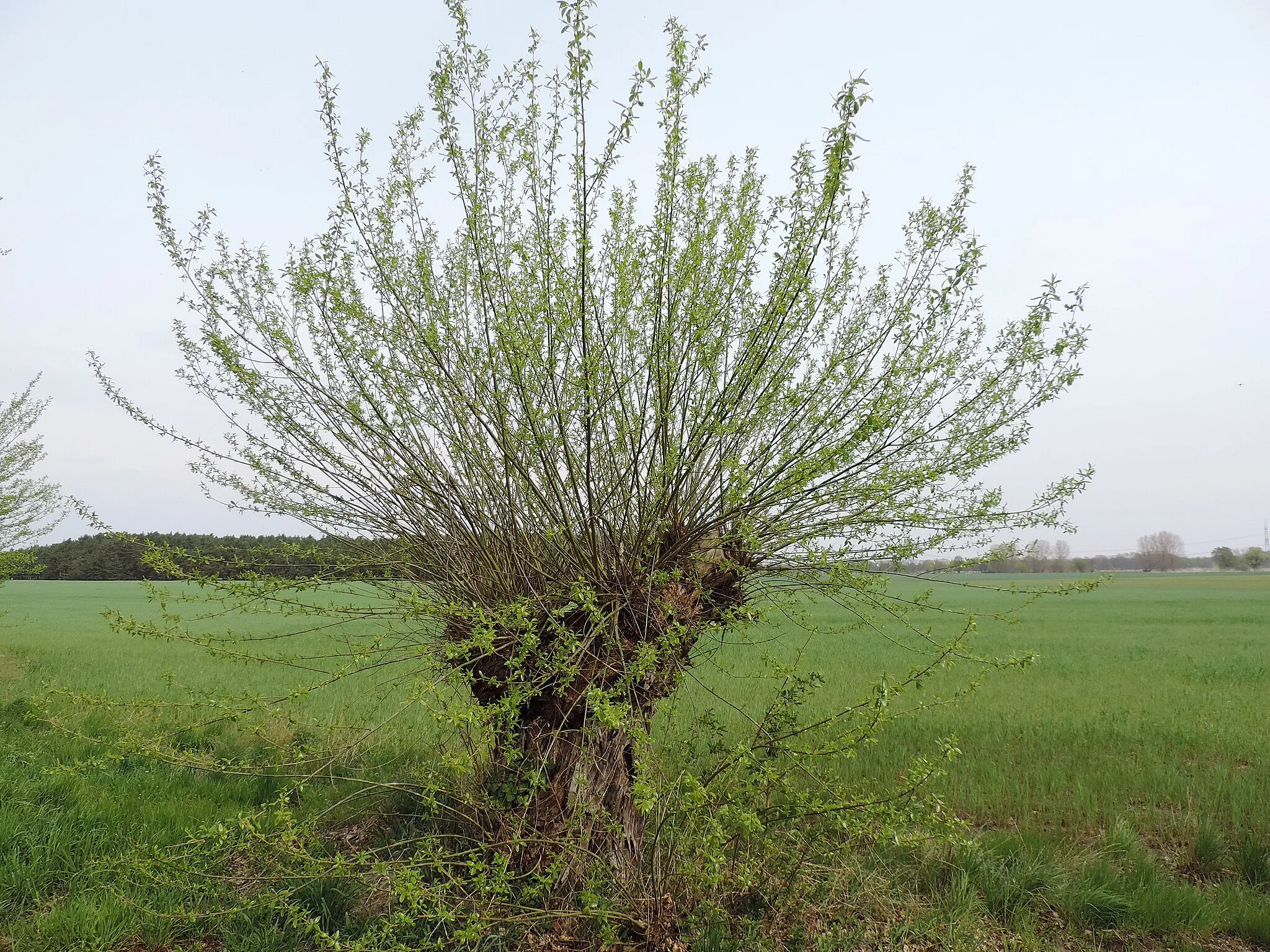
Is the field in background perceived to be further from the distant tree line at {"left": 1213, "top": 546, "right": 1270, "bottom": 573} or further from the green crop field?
the distant tree line at {"left": 1213, "top": 546, "right": 1270, "bottom": 573}

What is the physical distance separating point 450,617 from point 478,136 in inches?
100

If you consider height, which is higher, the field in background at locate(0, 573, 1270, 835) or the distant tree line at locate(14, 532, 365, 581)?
the distant tree line at locate(14, 532, 365, 581)

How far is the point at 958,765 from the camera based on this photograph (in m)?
6.21

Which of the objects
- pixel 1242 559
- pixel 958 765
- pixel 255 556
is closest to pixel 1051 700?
pixel 958 765

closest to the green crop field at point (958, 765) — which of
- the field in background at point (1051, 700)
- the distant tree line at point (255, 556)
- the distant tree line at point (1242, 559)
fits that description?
the field in background at point (1051, 700)

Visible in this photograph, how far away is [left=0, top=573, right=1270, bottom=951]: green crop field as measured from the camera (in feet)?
13.1

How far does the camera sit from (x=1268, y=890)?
169 inches

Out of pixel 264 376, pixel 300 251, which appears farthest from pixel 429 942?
pixel 300 251

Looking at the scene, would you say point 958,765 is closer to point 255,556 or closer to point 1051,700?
point 1051,700

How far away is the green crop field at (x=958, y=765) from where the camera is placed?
4.00 metres

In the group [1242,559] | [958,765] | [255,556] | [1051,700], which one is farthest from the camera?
[1242,559]

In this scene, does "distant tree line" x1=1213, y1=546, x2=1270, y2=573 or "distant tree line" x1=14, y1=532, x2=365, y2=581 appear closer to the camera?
"distant tree line" x1=14, y1=532, x2=365, y2=581

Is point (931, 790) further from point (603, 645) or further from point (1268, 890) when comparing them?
point (603, 645)

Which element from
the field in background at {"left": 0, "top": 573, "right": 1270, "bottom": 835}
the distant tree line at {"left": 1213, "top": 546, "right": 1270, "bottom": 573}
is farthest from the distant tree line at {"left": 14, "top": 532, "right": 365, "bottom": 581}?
the distant tree line at {"left": 1213, "top": 546, "right": 1270, "bottom": 573}
